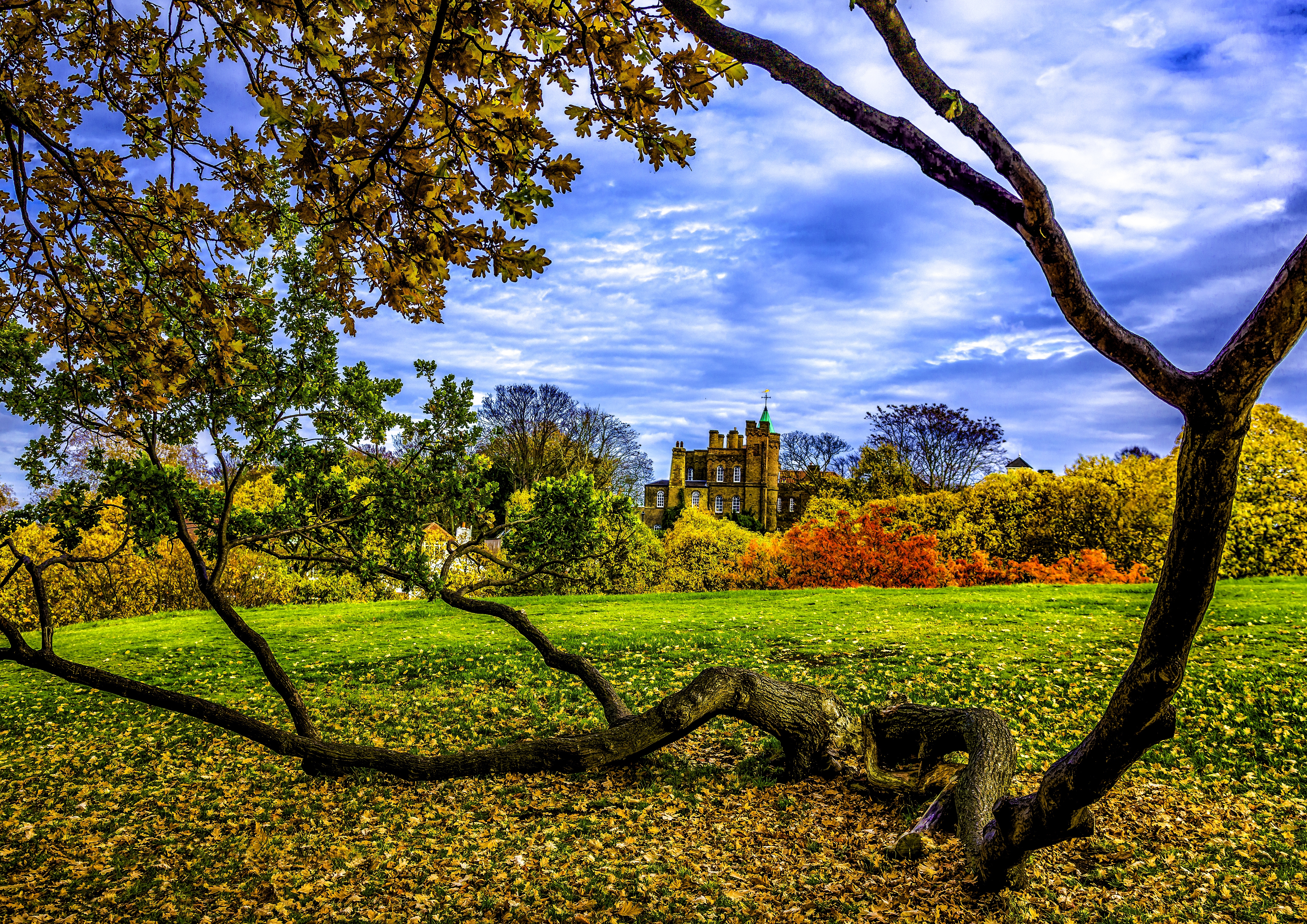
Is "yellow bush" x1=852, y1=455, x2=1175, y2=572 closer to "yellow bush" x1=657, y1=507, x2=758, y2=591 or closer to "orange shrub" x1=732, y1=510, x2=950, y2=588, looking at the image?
"orange shrub" x1=732, y1=510, x2=950, y2=588

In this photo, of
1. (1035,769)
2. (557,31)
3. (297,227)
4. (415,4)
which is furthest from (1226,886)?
(297,227)

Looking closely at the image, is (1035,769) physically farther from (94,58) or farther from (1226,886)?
(94,58)

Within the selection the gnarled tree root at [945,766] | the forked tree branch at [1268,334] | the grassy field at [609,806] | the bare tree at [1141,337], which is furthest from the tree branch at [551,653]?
the forked tree branch at [1268,334]

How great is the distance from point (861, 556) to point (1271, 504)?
30.9ft

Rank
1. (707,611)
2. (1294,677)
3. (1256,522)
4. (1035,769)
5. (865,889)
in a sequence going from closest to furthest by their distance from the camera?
1. (865,889)
2. (1035,769)
3. (1294,677)
4. (707,611)
5. (1256,522)

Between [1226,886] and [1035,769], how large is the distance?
1.77 meters

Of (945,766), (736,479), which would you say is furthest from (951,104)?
(736,479)

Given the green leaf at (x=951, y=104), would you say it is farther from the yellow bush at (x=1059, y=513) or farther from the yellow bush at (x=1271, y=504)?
the yellow bush at (x=1059, y=513)

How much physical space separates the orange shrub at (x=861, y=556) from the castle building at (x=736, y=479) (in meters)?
32.9

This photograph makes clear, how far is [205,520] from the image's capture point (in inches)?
255

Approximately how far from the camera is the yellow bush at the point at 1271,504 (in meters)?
16.3

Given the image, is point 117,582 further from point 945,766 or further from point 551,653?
point 945,766

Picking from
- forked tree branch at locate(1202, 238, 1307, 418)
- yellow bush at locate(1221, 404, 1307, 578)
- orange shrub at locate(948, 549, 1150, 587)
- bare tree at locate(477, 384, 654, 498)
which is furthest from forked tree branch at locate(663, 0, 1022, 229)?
bare tree at locate(477, 384, 654, 498)

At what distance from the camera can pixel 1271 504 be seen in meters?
16.5
